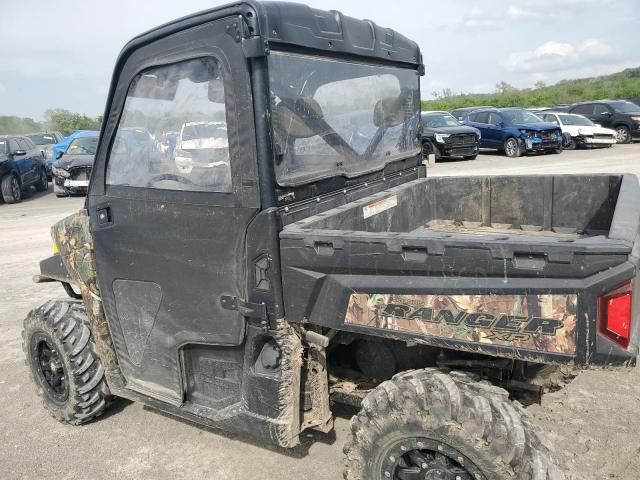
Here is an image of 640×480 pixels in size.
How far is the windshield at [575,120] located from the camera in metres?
20.5

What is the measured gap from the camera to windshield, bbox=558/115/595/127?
20.5 metres

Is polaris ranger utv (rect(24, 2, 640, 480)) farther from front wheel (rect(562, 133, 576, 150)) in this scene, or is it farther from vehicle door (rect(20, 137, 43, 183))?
front wheel (rect(562, 133, 576, 150))

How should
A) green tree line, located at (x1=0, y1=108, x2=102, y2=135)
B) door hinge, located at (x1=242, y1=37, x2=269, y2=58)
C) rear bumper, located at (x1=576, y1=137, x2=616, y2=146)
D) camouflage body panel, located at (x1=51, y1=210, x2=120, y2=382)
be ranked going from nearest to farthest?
door hinge, located at (x1=242, y1=37, x2=269, y2=58) < camouflage body panel, located at (x1=51, y1=210, x2=120, y2=382) < rear bumper, located at (x1=576, y1=137, x2=616, y2=146) < green tree line, located at (x1=0, y1=108, x2=102, y2=135)

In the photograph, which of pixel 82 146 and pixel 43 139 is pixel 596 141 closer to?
pixel 82 146

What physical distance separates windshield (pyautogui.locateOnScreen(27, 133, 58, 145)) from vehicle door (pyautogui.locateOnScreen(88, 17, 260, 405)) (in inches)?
817

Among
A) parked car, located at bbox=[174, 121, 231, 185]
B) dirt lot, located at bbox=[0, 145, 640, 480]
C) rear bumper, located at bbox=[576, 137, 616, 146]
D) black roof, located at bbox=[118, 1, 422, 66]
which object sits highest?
black roof, located at bbox=[118, 1, 422, 66]

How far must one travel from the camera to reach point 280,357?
104 inches

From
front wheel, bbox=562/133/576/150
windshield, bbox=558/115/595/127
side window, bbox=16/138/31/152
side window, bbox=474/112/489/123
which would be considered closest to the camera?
side window, bbox=16/138/31/152

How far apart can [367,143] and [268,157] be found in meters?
1.03

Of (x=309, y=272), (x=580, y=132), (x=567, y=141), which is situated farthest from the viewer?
(x=567, y=141)

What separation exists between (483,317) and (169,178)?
1687 mm

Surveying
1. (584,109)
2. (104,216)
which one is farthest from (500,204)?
Answer: (584,109)

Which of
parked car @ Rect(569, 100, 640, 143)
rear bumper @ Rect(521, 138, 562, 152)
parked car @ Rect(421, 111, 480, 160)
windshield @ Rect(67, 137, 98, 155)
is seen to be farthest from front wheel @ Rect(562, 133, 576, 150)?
windshield @ Rect(67, 137, 98, 155)

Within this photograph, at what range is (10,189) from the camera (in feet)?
49.0
